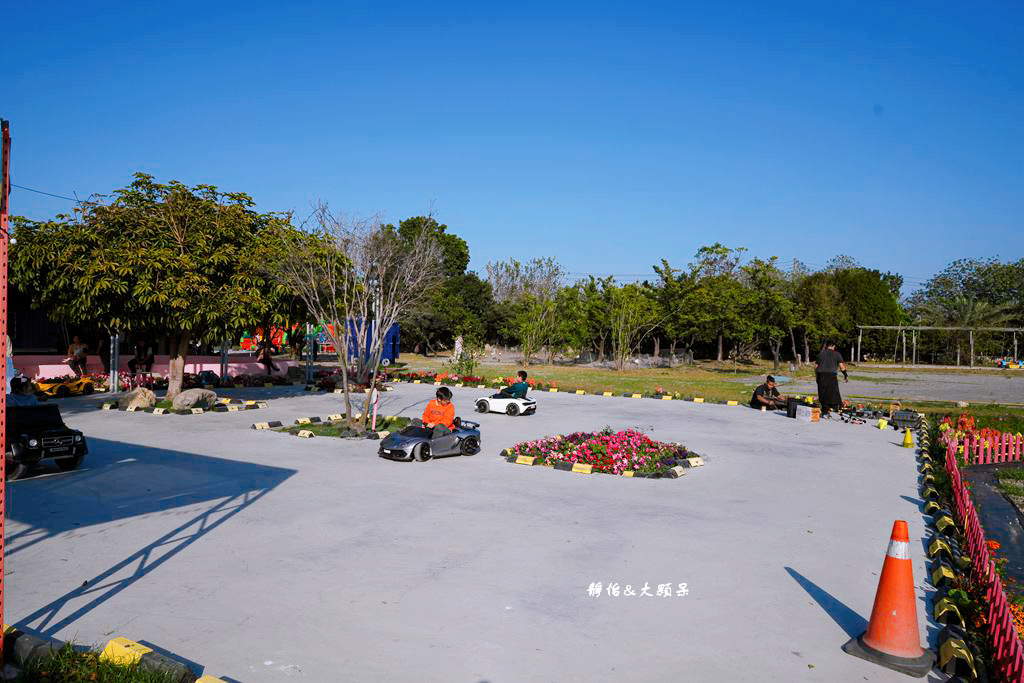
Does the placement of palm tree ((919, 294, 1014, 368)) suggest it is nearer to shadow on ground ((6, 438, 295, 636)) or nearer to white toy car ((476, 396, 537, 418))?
white toy car ((476, 396, 537, 418))

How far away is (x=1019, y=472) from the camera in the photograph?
1462 centimetres

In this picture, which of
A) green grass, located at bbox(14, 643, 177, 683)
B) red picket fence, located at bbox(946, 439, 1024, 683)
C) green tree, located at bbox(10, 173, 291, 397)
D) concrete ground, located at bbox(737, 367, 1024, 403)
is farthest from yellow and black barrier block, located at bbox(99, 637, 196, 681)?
concrete ground, located at bbox(737, 367, 1024, 403)

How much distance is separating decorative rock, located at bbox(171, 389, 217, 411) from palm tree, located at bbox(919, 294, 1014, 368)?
56.5 m

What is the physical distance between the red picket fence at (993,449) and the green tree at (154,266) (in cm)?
1716

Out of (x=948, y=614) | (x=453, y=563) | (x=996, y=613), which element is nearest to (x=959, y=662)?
(x=996, y=613)

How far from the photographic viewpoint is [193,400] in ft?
67.8

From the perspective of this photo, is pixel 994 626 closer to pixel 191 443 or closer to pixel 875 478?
pixel 875 478

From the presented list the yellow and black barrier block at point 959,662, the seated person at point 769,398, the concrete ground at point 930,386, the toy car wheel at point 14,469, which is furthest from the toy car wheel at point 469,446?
the concrete ground at point 930,386

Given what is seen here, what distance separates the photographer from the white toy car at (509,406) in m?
20.9

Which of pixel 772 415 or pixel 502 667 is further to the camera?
pixel 772 415

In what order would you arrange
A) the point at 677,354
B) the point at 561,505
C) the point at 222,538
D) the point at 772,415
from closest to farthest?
the point at 222,538 < the point at 561,505 < the point at 772,415 < the point at 677,354

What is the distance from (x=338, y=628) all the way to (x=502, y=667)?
153 cm

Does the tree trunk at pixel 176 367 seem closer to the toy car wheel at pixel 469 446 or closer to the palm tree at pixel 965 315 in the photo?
the toy car wheel at pixel 469 446

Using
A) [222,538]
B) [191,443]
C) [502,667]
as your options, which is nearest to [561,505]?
[222,538]
